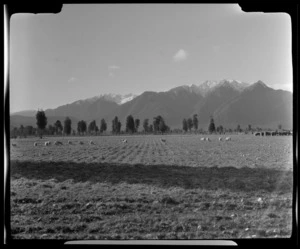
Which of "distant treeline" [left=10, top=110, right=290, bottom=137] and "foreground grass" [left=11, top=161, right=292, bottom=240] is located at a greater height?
"distant treeline" [left=10, top=110, right=290, bottom=137]

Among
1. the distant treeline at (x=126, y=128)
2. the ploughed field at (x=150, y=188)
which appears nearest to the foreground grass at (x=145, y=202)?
the ploughed field at (x=150, y=188)

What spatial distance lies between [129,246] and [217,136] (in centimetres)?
158

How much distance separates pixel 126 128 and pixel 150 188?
0.76m

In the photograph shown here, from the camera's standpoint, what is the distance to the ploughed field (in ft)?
7.80

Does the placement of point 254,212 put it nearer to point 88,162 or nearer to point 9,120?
point 88,162

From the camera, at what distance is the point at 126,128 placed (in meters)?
2.88

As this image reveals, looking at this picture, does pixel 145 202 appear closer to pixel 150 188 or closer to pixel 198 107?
pixel 150 188

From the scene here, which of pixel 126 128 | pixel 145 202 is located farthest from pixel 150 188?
pixel 126 128

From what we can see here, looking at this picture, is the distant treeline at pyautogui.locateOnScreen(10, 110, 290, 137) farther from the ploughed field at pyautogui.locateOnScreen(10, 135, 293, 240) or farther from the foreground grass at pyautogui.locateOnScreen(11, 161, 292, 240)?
the foreground grass at pyautogui.locateOnScreen(11, 161, 292, 240)

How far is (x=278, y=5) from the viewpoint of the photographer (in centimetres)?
199

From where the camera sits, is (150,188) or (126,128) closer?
(126,128)

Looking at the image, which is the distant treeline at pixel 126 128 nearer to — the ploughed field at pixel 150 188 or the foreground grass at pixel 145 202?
the ploughed field at pixel 150 188

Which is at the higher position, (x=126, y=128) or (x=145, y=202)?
(x=126, y=128)

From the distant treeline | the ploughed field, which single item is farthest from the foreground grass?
the distant treeline
